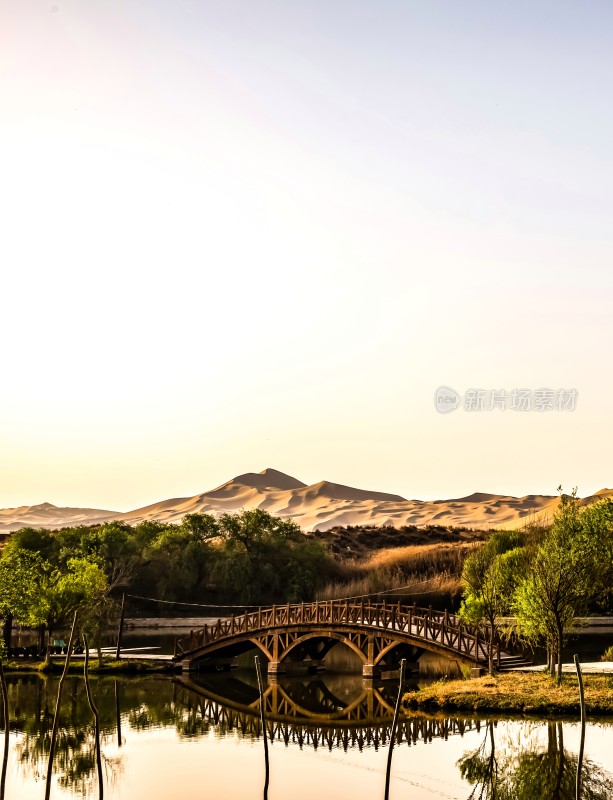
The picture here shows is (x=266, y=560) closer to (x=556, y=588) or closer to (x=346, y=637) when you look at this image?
(x=346, y=637)

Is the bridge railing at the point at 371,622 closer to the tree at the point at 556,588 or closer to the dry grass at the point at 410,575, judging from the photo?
the tree at the point at 556,588

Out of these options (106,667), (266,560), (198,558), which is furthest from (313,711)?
(266,560)

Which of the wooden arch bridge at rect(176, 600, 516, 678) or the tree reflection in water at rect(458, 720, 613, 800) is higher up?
the wooden arch bridge at rect(176, 600, 516, 678)

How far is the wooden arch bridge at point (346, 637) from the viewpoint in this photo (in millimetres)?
50750

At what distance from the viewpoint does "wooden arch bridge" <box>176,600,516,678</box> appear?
50750 mm

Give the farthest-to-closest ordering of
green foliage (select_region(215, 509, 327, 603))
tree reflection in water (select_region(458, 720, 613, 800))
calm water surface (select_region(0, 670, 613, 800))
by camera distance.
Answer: green foliage (select_region(215, 509, 327, 603)) → calm water surface (select_region(0, 670, 613, 800)) → tree reflection in water (select_region(458, 720, 613, 800))

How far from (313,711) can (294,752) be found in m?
9.19

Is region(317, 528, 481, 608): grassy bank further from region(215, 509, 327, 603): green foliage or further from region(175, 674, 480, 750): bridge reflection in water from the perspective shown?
region(175, 674, 480, 750): bridge reflection in water

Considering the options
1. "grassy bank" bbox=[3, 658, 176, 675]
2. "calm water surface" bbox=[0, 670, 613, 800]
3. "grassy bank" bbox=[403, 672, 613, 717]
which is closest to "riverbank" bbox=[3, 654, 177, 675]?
"grassy bank" bbox=[3, 658, 176, 675]

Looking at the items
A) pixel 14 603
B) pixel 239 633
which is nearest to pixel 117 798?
pixel 239 633

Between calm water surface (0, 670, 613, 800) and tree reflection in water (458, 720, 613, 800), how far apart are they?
0.14 ft

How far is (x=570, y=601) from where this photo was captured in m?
44.2

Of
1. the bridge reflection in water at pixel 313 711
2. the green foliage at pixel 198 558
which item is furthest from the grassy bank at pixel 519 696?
the green foliage at pixel 198 558

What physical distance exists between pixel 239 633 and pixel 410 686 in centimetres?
1347
